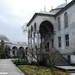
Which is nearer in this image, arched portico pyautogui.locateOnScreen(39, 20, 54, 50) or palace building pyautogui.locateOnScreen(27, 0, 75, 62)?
palace building pyautogui.locateOnScreen(27, 0, 75, 62)

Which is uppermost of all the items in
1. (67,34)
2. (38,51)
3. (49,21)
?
(49,21)

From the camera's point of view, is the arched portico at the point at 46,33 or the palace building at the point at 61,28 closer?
the palace building at the point at 61,28

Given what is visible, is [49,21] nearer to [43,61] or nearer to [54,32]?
[54,32]

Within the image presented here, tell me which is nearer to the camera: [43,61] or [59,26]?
[43,61]

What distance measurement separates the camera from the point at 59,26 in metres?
28.5

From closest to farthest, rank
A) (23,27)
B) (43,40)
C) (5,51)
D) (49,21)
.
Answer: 1. (49,21)
2. (43,40)
3. (23,27)
4. (5,51)

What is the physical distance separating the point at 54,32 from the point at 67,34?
180 inches

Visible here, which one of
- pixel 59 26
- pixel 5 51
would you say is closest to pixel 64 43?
pixel 59 26

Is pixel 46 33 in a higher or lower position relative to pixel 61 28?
lower

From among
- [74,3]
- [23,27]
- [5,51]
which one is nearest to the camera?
[74,3]

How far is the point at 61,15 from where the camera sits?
27.4 m

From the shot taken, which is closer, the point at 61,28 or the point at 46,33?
the point at 61,28

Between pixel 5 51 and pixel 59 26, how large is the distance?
35543 millimetres

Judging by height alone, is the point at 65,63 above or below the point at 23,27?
below
